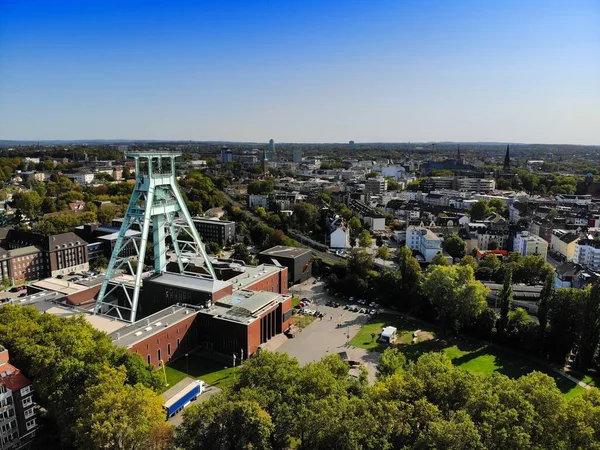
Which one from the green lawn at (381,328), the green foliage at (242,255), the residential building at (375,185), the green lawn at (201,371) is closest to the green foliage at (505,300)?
the green lawn at (381,328)

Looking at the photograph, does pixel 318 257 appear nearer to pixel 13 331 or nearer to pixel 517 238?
pixel 517 238

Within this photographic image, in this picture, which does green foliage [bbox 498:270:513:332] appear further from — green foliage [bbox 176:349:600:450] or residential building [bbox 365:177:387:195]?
residential building [bbox 365:177:387:195]

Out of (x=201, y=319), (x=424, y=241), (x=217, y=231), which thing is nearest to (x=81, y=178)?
(x=217, y=231)

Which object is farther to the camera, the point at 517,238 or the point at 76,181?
the point at 76,181

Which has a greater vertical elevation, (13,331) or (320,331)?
(13,331)

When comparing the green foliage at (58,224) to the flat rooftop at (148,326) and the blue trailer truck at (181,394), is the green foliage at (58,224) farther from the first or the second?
the blue trailer truck at (181,394)

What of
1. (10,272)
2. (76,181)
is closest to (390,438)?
(10,272)

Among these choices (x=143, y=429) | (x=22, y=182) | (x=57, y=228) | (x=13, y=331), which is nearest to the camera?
(x=143, y=429)
